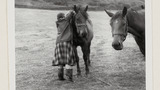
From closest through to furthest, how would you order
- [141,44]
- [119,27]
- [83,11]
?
[119,27] → [83,11] → [141,44]

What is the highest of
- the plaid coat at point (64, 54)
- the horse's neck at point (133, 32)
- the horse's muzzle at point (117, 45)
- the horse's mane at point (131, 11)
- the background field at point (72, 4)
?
the background field at point (72, 4)

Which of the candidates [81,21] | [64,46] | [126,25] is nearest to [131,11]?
[126,25]

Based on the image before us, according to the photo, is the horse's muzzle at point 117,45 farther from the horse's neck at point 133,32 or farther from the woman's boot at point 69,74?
the woman's boot at point 69,74

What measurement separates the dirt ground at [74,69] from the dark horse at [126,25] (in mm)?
108

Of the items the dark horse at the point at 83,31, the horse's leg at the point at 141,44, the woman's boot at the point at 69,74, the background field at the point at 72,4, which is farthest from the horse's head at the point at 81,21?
the horse's leg at the point at 141,44

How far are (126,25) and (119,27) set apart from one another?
0.08 m

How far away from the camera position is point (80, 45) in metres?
3.00

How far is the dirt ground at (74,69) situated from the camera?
2939 millimetres

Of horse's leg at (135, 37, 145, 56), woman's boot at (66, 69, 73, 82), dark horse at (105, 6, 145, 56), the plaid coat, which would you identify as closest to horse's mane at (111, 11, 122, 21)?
dark horse at (105, 6, 145, 56)

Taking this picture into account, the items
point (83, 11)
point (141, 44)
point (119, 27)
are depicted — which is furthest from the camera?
point (141, 44)

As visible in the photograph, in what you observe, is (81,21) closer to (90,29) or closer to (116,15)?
(90,29)
